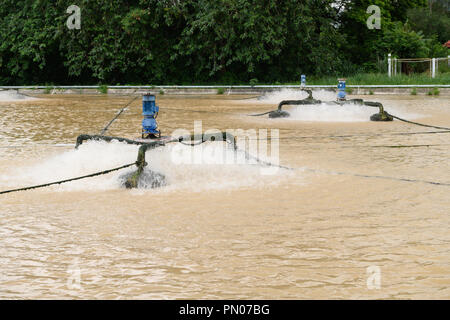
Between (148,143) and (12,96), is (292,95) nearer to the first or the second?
(12,96)

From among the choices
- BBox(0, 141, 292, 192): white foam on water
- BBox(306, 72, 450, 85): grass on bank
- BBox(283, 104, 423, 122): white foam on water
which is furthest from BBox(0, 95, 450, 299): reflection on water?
BBox(306, 72, 450, 85): grass on bank

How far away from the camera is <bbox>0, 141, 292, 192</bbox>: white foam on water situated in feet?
27.5

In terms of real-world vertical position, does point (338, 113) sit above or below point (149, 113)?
below

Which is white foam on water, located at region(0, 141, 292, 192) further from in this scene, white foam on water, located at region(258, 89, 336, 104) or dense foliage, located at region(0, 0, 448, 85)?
dense foliage, located at region(0, 0, 448, 85)

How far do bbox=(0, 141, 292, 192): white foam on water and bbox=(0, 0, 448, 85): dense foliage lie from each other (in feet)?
66.2

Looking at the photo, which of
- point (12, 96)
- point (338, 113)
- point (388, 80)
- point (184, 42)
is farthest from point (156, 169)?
point (184, 42)

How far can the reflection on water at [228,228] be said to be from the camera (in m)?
4.80

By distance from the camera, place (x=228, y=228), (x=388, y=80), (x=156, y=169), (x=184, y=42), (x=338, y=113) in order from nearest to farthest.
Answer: (x=228, y=228), (x=156, y=169), (x=338, y=113), (x=388, y=80), (x=184, y=42)

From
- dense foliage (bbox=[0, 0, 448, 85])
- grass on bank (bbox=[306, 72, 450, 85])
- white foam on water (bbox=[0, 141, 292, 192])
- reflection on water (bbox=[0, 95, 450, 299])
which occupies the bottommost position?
reflection on water (bbox=[0, 95, 450, 299])

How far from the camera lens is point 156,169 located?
8.87 m

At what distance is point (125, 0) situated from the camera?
33.1 m

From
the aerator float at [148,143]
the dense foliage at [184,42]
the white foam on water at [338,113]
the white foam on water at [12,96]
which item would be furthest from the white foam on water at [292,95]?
the aerator float at [148,143]

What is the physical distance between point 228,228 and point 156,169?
278 cm
